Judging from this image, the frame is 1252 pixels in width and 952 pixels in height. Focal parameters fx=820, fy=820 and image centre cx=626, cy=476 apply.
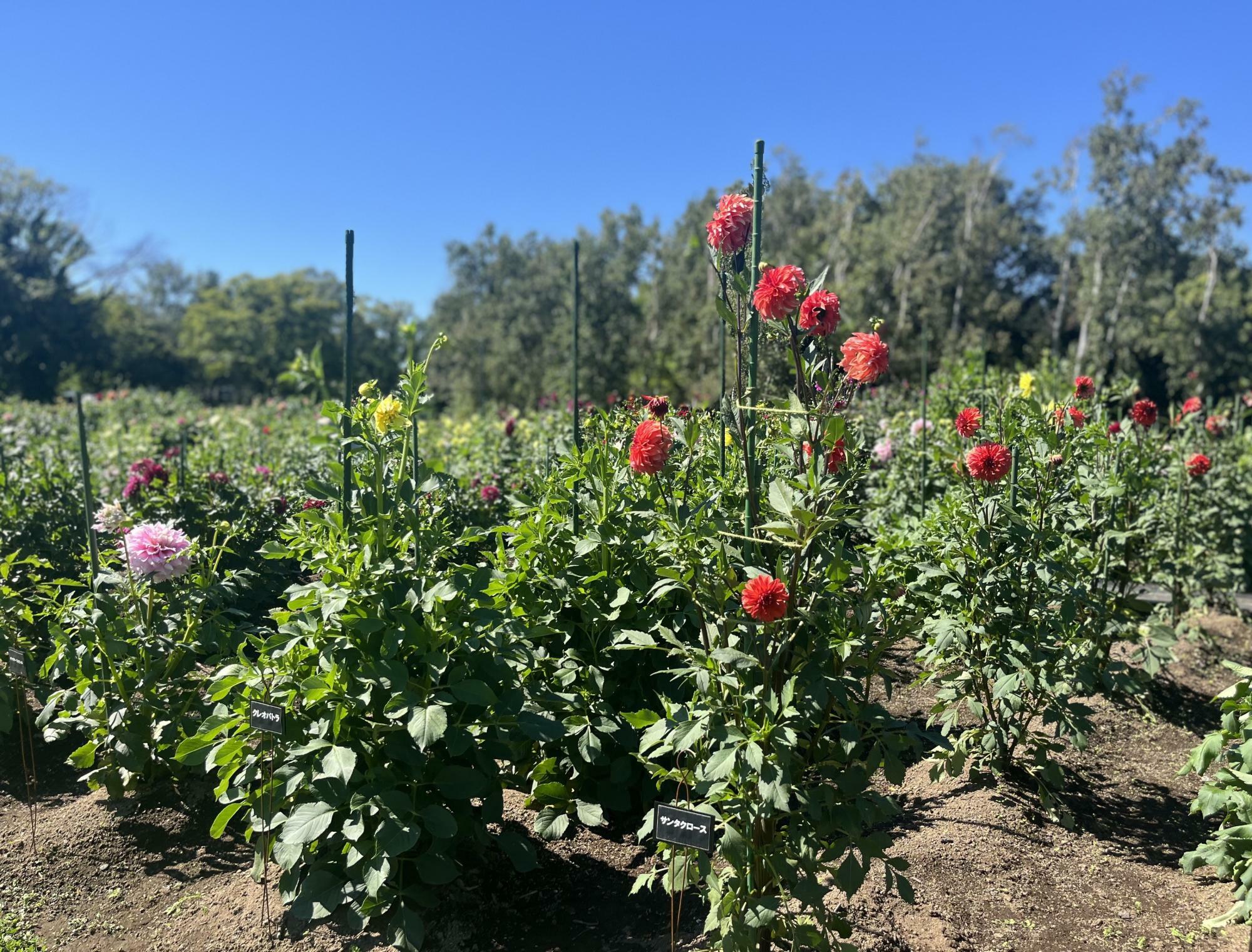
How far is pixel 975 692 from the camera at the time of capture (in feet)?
10.5

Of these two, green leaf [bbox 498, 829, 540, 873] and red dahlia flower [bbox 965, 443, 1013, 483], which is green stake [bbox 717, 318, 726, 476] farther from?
green leaf [bbox 498, 829, 540, 873]

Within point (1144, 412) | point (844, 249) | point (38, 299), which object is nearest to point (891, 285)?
point (844, 249)

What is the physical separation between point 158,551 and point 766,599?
2.26 meters

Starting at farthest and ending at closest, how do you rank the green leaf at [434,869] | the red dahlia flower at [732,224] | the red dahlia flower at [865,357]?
the green leaf at [434,869] → the red dahlia flower at [732,224] → the red dahlia flower at [865,357]

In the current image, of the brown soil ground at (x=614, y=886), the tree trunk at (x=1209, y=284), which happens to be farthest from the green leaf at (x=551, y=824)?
the tree trunk at (x=1209, y=284)

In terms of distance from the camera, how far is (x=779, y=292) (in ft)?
6.25

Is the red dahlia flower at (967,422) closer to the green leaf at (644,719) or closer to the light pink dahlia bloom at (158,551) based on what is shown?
the green leaf at (644,719)

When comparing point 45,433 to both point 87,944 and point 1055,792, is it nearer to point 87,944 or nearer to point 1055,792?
point 87,944

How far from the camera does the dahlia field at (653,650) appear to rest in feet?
6.55

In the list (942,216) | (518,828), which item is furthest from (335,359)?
(518,828)

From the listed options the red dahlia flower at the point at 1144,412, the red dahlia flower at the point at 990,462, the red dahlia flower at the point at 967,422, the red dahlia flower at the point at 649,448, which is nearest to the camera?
the red dahlia flower at the point at 649,448

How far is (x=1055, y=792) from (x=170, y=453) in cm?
599

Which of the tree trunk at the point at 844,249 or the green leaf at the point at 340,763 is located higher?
the tree trunk at the point at 844,249

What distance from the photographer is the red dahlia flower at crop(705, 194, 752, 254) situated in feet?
6.63
